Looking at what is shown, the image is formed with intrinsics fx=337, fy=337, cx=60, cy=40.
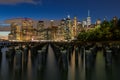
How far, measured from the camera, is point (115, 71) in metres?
50.9

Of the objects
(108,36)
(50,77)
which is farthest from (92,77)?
(108,36)

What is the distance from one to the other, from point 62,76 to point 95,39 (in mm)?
72325

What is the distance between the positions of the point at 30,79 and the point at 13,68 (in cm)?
1228

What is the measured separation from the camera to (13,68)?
57781mm

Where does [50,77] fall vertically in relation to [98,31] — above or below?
below

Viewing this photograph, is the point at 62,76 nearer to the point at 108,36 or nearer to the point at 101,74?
the point at 101,74

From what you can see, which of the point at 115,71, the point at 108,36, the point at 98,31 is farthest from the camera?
the point at 98,31

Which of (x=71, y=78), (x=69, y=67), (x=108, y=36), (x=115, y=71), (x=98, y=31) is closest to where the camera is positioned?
(x=71, y=78)

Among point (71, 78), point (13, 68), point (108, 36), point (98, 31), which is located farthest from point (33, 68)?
point (98, 31)

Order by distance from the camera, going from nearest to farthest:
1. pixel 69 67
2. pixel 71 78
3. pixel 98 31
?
pixel 71 78 < pixel 69 67 < pixel 98 31

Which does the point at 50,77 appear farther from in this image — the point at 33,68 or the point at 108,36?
the point at 108,36

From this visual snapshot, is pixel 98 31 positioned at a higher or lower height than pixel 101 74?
higher

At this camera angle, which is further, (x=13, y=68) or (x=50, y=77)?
(x=13, y=68)

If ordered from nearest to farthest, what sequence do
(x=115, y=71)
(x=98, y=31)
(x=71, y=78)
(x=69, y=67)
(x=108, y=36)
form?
(x=71, y=78) < (x=115, y=71) < (x=69, y=67) < (x=108, y=36) < (x=98, y=31)
